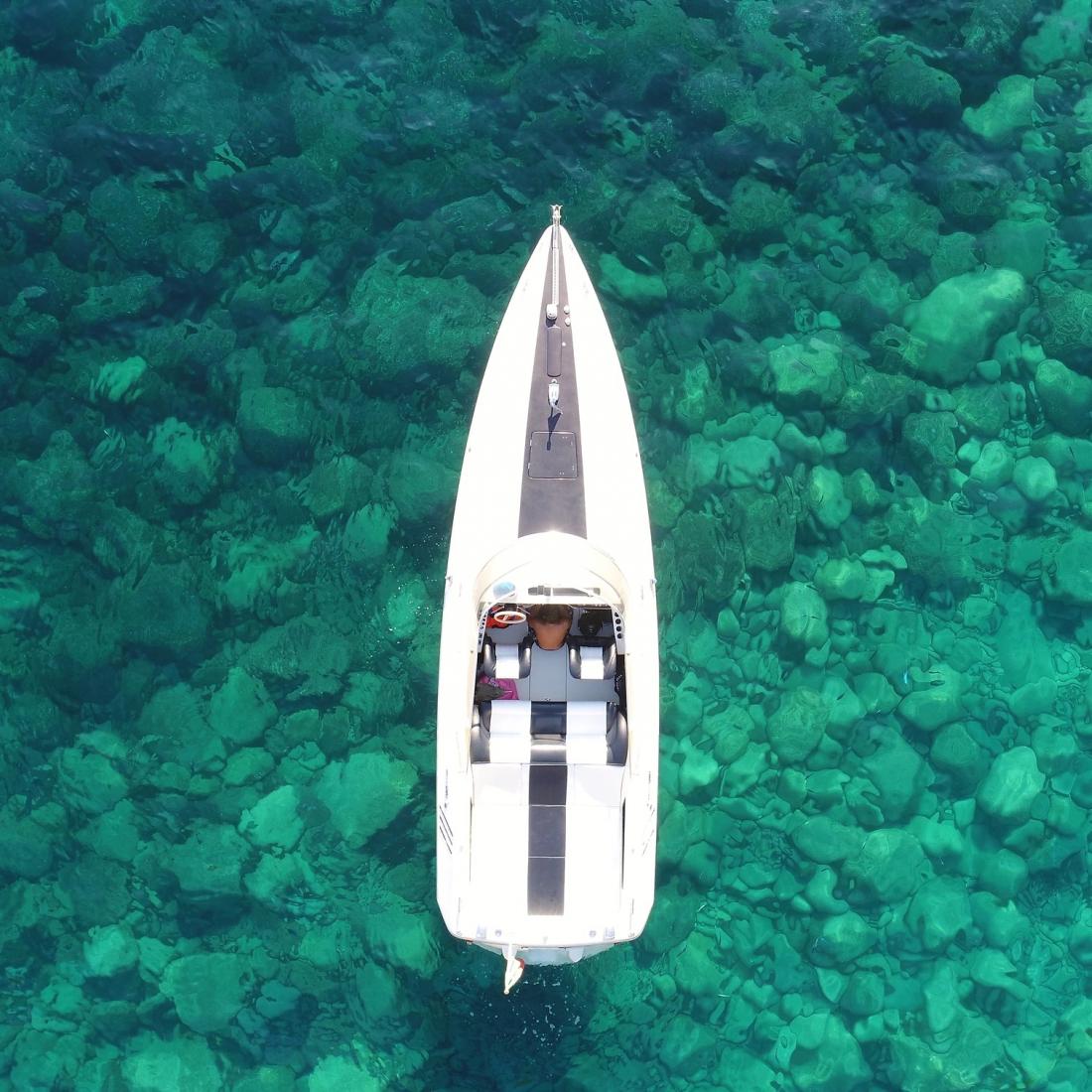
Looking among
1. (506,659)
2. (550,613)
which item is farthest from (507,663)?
(550,613)

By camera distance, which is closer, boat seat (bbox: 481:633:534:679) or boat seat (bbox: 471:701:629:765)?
boat seat (bbox: 471:701:629:765)

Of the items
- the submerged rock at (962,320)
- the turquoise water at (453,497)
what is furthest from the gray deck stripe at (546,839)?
the submerged rock at (962,320)

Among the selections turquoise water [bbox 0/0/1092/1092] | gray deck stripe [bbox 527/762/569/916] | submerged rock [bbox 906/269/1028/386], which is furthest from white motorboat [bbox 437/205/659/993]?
submerged rock [bbox 906/269/1028/386]

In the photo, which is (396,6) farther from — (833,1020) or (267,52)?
(833,1020)

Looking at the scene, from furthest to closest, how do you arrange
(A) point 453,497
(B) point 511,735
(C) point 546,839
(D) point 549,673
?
1. (A) point 453,497
2. (D) point 549,673
3. (B) point 511,735
4. (C) point 546,839

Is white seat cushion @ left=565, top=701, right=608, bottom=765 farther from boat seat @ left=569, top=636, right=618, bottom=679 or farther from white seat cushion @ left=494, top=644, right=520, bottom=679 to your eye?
white seat cushion @ left=494, top=644, right=520, bottom=679

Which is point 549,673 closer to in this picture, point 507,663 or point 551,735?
point 507,663
